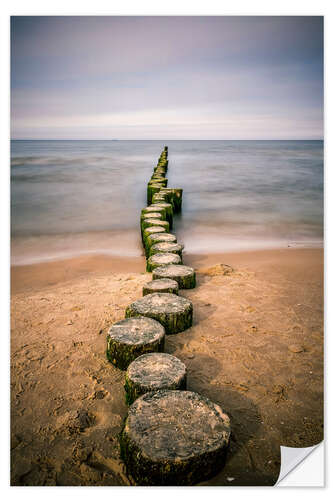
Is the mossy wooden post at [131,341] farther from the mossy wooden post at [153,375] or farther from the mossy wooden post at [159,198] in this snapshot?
the mossy wooden post at [159,198]

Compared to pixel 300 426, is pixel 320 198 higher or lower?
higher

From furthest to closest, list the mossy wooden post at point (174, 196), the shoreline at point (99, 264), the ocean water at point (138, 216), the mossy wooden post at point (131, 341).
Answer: the mossy wooden post at point (174, 196) < the ocean water at point (138, 216) < the shoreline at point (99, 264) < the mossy wooden post at point (131, 341)

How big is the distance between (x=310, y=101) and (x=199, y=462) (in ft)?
9.68

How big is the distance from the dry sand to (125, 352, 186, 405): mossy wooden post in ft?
0.85

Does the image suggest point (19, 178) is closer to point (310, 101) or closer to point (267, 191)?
point (267, 191)

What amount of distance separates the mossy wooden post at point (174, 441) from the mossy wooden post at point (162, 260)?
2.36 meters

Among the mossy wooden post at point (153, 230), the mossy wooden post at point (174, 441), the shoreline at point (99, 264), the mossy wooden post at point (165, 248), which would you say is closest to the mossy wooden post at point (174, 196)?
the shoreline at point (99, 264)

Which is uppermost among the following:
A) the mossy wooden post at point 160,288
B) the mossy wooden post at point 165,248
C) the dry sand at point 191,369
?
the mossy wooden post at point 165,248

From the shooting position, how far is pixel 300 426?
2.08 metres

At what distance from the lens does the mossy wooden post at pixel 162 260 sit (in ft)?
13.6

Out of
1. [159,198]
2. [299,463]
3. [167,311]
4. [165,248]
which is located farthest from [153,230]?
[299,463]

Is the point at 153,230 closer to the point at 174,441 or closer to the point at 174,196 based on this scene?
the point at 174,196

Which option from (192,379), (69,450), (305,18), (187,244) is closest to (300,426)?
(192,379)

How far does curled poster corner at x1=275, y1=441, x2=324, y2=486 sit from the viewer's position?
1842 mm
